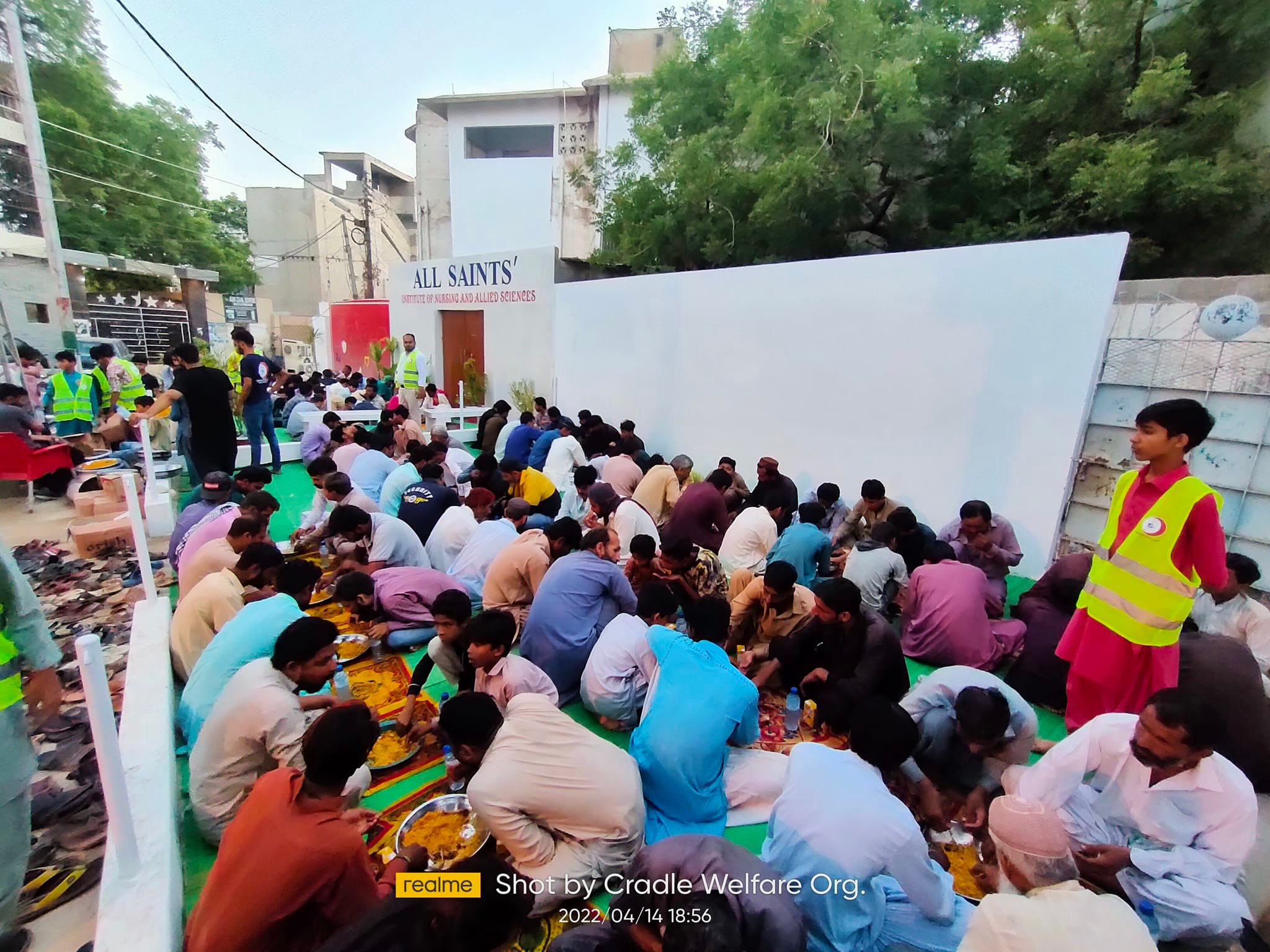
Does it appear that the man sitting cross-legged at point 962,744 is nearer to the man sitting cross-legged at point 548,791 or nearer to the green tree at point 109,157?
the man sitting cross-legged at point 548,791

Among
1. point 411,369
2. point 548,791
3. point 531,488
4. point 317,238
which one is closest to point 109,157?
point 317,238

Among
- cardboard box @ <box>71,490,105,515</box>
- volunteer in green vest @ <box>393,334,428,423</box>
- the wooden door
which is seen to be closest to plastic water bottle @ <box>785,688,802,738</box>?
cardboard box @ <box>71,490,105,515</box>

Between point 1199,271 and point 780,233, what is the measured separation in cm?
490

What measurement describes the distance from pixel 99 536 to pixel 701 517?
561 centimetres

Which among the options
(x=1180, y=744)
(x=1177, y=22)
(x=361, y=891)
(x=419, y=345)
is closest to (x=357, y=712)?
(x=361, y=891)

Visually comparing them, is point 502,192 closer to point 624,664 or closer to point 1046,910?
point 624,664

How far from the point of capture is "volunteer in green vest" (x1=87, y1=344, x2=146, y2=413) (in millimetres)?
8750

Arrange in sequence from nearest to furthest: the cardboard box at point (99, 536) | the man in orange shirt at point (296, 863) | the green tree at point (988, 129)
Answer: the man in orange shirt at point (296, 863) < the cardboard box at point (99, 536) < the green tree at point (988, 129)

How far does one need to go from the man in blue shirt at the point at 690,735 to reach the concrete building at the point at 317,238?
87.1ft

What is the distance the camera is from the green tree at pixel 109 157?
631 inches

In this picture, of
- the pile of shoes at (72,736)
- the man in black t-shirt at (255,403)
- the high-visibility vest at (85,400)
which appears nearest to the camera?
the pile of shoes at (72,736)

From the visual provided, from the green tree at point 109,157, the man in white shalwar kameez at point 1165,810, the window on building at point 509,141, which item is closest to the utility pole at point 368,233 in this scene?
the green tree at point 109,157

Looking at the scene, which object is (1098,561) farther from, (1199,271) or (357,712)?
(1199,271)

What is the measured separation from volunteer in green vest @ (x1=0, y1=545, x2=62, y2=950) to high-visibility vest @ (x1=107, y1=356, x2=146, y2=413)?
8992mm
